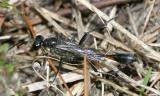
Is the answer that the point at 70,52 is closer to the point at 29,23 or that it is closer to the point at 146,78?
the point at 29,23

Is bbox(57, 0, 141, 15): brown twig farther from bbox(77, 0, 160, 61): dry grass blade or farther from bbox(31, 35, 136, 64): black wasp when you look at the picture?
bbox(31, 35, 136, 64): black wasp

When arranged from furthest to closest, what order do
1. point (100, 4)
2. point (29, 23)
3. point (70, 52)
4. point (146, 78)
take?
1. point (100, 4)
2. point (29, 23)
3. point (70, 52)
4. point (146, 78)

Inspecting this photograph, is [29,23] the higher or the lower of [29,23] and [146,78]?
the higher

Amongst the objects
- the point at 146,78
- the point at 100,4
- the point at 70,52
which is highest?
the point at 100,4

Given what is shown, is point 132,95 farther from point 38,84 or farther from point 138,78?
point 38,84

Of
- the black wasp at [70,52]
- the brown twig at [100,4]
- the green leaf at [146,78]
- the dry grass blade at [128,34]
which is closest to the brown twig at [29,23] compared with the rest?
the black wasp at [70,52]

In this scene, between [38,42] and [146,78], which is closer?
[146,78]

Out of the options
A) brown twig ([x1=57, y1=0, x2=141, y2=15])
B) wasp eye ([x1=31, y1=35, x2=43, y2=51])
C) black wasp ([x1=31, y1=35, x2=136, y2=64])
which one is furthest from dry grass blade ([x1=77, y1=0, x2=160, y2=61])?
wasp eye ([x1=31, y1=35, x2=43, y2=51])

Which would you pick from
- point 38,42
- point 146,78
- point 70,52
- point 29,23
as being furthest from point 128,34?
point 29,23

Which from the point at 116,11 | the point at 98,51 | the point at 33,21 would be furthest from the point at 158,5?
the point at 33,21
